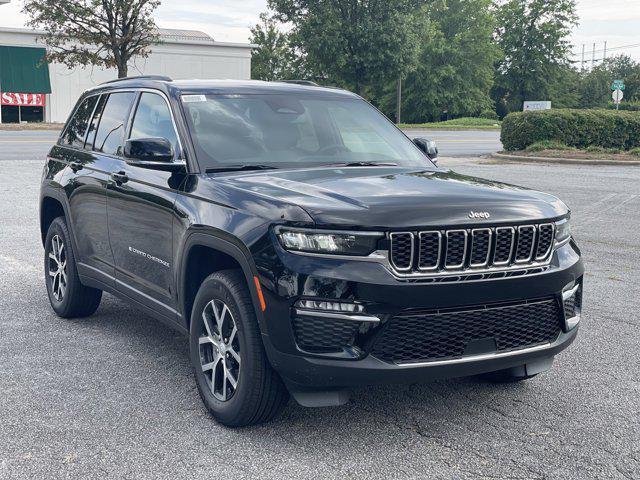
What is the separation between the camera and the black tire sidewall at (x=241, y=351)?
4023 millimetres

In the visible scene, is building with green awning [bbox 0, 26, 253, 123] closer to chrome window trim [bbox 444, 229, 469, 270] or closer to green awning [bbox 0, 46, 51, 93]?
green awning [bbox 0, 46, 51, 93]

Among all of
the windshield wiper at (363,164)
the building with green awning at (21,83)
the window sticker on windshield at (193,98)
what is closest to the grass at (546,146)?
the windshield wiper at (363,164)

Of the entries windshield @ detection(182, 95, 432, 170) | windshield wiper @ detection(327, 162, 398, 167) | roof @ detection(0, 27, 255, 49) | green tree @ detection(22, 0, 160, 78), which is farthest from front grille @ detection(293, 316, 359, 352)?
roof @ detection(0, 27, 255, 49)

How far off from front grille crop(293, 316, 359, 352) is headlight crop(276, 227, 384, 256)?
316mm

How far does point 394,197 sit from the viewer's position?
4.04 meters

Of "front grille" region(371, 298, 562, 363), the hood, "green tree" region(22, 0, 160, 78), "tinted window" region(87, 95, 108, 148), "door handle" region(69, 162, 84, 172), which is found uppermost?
"green tree" region(22, 0, 160, 78)

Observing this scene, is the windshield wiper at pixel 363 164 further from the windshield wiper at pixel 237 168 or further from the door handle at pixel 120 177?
the door handle at pixel 120 177

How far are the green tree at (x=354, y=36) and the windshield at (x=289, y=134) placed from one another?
143 feet

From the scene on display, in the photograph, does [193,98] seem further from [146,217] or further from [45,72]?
[45,72]

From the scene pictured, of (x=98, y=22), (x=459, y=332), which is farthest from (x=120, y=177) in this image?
(x=98, y=22)

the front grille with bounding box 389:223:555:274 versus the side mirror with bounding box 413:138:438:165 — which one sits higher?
the side mirror with bounding box 413:138:438:165

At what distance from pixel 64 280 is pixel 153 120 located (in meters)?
1.84

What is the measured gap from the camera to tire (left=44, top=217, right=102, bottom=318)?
640 cm

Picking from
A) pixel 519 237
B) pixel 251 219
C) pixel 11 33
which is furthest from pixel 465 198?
pixel 11 33
